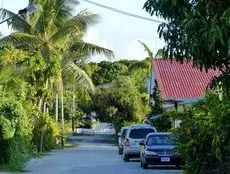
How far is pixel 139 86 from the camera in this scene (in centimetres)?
7694

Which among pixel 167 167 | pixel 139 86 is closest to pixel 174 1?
pixel 167 167

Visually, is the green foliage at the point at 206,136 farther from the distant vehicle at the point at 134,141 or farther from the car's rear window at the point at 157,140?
the distant vehicle at the point at 134,141

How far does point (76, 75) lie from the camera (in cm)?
3994

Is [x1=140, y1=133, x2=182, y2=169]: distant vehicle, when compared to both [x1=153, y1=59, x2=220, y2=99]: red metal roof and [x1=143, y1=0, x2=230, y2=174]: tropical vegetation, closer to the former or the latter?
[x1=153, y1=59, x2=220, y2=99]: red metal roof

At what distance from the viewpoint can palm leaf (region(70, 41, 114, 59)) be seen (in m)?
39.6

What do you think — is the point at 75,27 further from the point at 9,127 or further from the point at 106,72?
the point at 106,72

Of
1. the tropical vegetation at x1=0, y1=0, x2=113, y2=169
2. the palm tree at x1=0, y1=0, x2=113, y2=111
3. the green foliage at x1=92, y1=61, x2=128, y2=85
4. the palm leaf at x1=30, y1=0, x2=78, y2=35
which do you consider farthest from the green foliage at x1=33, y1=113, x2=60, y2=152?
the green foliage at x1=92, y1=61, x2=128, y2=85

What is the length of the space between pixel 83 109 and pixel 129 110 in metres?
16.5

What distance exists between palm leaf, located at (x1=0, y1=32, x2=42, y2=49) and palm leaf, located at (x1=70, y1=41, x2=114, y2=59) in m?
3.87

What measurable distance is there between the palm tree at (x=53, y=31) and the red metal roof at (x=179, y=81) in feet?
15.8

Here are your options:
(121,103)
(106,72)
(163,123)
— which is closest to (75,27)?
(163,123)

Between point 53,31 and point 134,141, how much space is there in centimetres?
1088

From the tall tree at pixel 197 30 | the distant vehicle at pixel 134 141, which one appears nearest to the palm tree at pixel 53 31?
the distant vehicle at pixel 134 141

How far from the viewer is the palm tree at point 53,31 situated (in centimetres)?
3644
